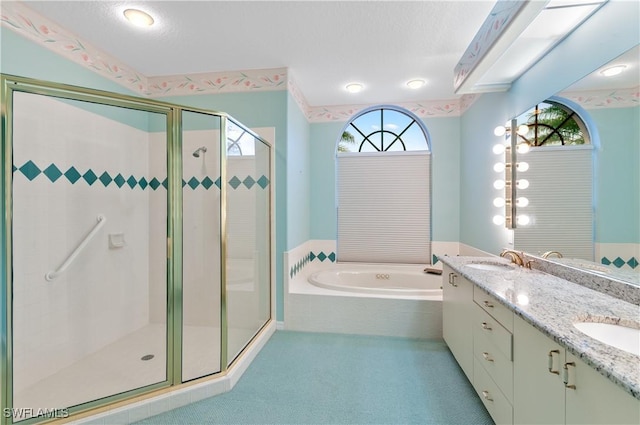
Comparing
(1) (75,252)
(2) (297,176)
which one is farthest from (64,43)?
(2) (297,176)

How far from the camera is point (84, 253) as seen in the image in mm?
2211

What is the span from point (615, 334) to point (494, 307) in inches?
17.7

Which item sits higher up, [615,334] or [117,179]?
[117,179]

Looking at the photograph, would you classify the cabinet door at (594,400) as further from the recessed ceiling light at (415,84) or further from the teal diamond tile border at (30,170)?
the teal diamond tile border at (30,170)

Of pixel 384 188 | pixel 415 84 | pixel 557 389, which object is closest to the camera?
pixel 557 389

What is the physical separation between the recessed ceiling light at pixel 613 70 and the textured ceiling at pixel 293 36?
0.81 m

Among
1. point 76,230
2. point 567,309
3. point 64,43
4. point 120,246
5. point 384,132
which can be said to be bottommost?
point 567,309

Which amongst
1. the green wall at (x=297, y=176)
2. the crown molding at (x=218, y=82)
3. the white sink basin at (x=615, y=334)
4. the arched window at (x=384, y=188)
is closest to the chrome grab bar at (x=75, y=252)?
the crown molding at (x=218, y=82)

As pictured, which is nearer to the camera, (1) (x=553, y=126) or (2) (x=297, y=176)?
(1) (x=553, y=126)

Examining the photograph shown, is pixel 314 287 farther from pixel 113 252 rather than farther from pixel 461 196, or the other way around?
pixel 461 196

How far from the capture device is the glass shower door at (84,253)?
70.7 inches

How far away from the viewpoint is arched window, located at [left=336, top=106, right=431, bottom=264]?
355 cm

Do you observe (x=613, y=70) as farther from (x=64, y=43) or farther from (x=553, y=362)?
(x=64, y=43)

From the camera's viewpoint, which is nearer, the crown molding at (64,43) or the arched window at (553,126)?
the arched window at (553,126)
